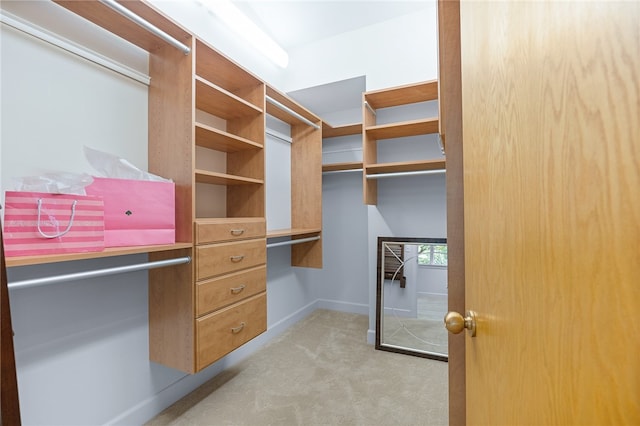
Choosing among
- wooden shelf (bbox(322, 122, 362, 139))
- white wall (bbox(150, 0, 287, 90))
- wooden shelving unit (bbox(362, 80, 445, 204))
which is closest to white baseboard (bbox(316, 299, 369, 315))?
wooden shelving unit (bbox(362, 80, 445, 204))

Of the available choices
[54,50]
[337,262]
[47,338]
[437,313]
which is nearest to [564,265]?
[47,338]

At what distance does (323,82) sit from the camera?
9.35ft

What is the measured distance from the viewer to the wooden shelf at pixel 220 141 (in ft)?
5.50

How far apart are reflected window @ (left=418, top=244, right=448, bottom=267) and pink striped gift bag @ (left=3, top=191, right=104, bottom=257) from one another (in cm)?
230

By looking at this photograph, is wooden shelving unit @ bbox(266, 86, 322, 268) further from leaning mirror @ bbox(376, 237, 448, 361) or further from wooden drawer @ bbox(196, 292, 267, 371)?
wooden drawer @ bbox(196, 292, 267, 371)

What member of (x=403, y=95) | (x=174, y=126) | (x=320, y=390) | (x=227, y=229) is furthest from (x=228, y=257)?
(x=403, y=95)

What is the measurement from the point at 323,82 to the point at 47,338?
2.74 m

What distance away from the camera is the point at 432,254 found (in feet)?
8.30

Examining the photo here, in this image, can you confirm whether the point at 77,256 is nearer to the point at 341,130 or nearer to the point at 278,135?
the point at 278,135

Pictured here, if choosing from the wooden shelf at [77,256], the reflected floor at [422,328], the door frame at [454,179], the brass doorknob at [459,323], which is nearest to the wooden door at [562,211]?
the brass doorknob at [459,323]

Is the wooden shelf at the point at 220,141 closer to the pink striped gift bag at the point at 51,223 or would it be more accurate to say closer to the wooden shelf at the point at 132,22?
the wooden shelf at the point at 132,22

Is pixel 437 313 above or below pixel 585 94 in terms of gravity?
below

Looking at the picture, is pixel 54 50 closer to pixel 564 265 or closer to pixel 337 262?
pixel 564 265

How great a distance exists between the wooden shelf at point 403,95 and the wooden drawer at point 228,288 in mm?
1755
